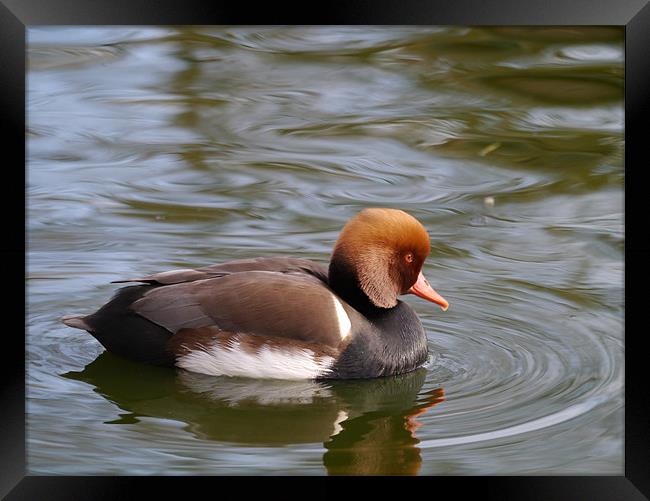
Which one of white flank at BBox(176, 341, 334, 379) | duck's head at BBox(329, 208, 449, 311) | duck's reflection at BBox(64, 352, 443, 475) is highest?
duck's head at BBox(329, 208, 449, 311)

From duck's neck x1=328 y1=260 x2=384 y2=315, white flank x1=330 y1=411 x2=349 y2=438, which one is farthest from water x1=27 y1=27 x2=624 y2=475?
duck's neck x1=328 y1=260 x2=384 y2=315

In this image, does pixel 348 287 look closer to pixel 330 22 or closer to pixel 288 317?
pixel 288 317

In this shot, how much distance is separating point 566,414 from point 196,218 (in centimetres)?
280

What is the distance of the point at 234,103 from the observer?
8.36 metres

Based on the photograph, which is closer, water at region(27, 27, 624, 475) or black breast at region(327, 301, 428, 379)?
water at region(27, 27, 624, 475)

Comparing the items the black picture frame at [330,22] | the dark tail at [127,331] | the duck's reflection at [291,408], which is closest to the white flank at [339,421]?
the duck's reflection at [291,408]

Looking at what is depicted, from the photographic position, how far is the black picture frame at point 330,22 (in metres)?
5.43

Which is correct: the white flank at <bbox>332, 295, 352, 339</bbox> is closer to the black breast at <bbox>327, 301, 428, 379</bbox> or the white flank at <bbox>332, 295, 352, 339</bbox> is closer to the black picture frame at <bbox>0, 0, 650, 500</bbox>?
the black breast at <bbox>327, 301, 428, 379</bbox>

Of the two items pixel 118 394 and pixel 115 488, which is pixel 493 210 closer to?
pixel 118 394

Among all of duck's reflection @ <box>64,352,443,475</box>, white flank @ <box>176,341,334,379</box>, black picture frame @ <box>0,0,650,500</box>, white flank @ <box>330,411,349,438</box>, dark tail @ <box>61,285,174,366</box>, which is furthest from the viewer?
dark tail @ <box>61,285,174,366</box>

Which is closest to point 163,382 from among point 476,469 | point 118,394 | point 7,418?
point 118,394

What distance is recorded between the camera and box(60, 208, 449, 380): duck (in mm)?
6711

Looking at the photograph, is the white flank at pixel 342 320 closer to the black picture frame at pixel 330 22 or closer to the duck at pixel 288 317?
the duck at pixel 288 317

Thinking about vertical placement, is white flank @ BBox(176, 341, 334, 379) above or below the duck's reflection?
above
